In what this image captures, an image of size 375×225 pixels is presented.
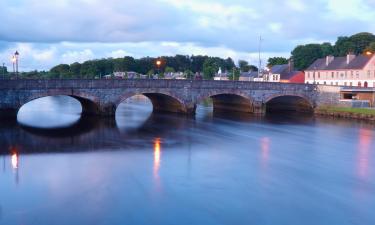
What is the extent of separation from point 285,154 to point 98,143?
12.9m

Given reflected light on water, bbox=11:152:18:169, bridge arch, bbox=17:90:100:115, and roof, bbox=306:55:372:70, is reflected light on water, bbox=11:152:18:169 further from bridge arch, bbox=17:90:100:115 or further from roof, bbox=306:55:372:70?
roof, bbox=306:55:372:70

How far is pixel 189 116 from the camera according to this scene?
48062 millimetres

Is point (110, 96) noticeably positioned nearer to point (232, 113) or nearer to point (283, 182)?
point (232, 113)

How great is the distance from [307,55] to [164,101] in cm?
5477

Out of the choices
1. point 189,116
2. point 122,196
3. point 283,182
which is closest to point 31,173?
point 122,196

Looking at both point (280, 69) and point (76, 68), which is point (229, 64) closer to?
point (76, 68)

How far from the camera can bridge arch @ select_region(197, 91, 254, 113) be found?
50378 mm

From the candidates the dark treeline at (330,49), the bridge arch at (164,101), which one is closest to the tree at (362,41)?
the dark treeline at (330,49)

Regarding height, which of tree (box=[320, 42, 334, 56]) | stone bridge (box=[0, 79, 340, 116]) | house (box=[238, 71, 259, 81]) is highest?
tree (box=[320, 42, 334, 56])

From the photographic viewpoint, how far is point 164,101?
179ft

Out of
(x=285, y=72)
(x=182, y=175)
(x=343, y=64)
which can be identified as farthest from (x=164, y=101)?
(x=285, y=72)

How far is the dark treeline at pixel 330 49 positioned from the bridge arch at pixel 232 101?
4219 cm

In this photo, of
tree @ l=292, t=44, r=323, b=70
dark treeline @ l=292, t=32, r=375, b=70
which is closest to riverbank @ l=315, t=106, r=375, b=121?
dark treeline @ l=292, t=32, r=375, b=70

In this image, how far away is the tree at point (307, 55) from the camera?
323 ft
